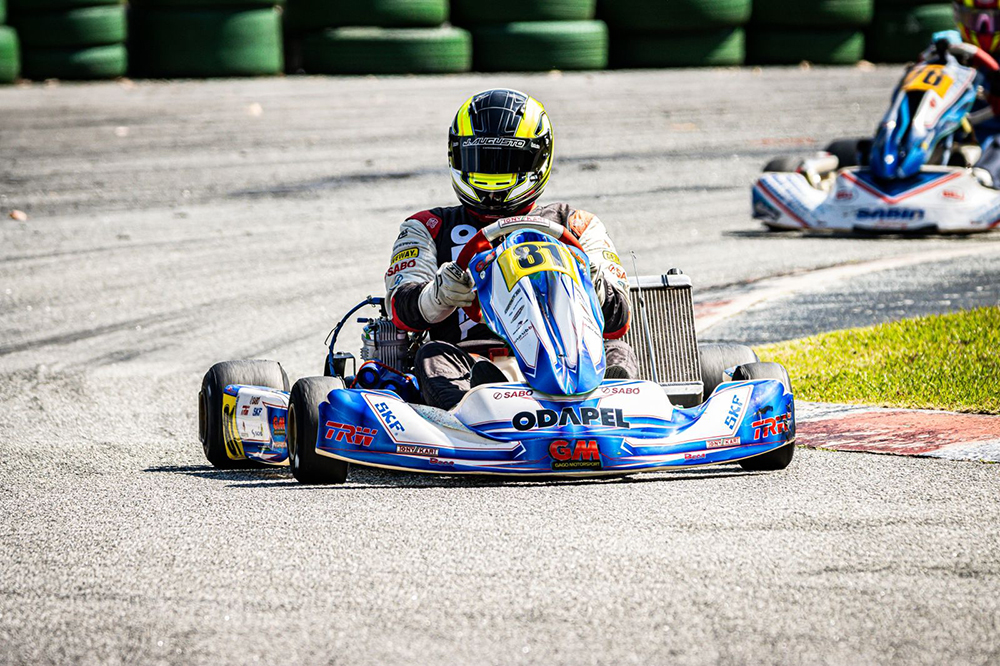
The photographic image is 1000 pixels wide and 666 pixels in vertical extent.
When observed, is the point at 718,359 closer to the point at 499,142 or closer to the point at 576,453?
the point at 499,142

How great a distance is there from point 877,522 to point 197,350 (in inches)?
162

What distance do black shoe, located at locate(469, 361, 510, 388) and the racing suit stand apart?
7 centimetres

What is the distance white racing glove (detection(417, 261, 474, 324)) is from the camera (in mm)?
4480

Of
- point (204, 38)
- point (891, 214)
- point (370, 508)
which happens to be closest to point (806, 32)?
point (204, 38)

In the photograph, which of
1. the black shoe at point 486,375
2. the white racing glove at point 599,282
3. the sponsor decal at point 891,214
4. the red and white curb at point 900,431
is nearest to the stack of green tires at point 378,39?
the sponsor decal at point 891,214

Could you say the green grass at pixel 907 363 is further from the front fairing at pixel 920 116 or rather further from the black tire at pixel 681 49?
the black tire at pixel 681 49

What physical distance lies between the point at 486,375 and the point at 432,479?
1.12 feet

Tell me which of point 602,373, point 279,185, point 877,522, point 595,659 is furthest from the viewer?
point 279,185

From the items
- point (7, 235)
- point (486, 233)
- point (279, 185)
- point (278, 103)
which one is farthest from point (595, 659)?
point (278, 103)

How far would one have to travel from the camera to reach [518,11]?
1636 cm

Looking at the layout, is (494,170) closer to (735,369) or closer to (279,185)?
(735,369)

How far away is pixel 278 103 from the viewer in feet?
49.8

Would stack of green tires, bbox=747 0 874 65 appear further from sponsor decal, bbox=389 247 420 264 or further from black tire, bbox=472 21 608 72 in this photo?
sponsor decal, bbox=389 247 420 264

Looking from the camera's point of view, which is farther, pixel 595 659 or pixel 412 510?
pixel 412 510
